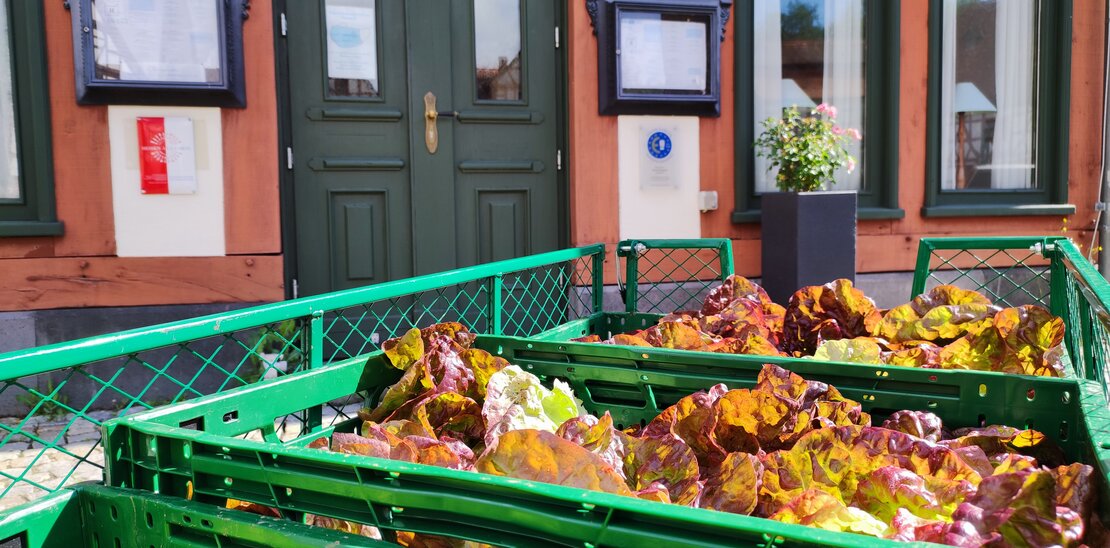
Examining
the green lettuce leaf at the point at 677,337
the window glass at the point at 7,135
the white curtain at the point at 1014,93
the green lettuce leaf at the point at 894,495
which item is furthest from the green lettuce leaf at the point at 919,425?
the white curtain at the point at 1014,93

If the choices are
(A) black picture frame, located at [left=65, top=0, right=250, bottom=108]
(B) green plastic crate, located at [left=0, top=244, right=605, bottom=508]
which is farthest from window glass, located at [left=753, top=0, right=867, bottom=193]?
(A) black picture frame, located at [left=65, top=0, right=250, bottom=108]

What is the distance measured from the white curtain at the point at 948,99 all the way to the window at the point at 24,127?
624 centimetres

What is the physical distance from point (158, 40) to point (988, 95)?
6.17 metres

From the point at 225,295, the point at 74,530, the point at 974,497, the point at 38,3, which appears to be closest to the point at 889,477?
the point at 974,497

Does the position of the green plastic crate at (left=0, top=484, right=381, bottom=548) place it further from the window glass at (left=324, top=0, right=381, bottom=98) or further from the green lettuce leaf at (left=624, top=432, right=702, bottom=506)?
the window glass at (left=324, top=0, right=381, bottom=98)

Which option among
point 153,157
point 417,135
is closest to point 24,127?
point 153,157

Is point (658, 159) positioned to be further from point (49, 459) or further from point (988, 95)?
point (49, 459)

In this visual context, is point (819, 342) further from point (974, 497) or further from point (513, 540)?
point (513, 540)

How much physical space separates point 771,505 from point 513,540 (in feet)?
1.80

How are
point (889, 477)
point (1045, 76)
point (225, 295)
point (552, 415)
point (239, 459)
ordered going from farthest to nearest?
point (1045, 76)
point (225, 295)
point (552, 415)
point (889, 477)
point (239, 459)

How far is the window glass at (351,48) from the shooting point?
5.88m

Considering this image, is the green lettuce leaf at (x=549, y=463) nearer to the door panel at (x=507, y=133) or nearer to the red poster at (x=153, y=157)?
the red poster at (x=153, y=157)

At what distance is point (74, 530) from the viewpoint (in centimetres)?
124

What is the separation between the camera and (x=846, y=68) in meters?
6.97
